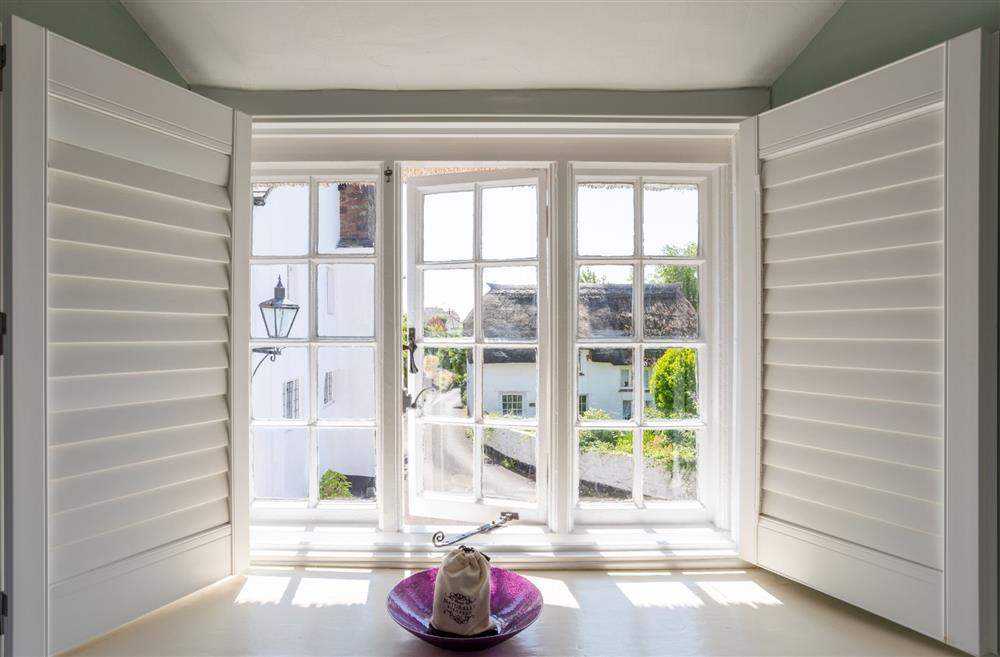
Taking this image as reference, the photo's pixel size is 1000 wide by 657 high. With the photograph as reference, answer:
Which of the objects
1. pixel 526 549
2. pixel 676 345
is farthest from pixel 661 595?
pixel 676 345

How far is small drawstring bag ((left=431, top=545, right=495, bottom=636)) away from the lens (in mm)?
1306

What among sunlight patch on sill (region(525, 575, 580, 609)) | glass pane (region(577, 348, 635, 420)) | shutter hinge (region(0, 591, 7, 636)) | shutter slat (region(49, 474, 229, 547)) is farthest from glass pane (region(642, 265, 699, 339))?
shutter hinge (region(0, 591, 7, 636))

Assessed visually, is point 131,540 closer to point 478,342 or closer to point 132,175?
point 132,175

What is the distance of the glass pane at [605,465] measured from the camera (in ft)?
6.19

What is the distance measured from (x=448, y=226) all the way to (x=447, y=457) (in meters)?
0.80

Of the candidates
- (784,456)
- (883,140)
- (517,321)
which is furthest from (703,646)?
(883,140)

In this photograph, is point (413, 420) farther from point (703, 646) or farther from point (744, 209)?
point (744, 209)

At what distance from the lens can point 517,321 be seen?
188cm

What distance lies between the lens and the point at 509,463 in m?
1.90

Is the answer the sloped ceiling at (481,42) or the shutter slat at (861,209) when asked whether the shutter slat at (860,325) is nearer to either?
the shutter slat at (861,209)

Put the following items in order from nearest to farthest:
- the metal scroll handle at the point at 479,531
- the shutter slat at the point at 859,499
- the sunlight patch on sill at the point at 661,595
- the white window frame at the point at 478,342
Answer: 1. the shutter slat at the point at 859,499
2. the sunlight patch on sill at the point at 661,595
3. the metal scroll handle at the point at 479,531
4. the white window frame at the point at 478,342

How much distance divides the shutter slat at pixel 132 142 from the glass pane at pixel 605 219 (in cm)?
112

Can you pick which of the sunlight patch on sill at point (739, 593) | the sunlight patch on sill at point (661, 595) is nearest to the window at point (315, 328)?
the sunlight patch on sill at point (661, 595)

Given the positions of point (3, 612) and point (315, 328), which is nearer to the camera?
point (3, 612)
